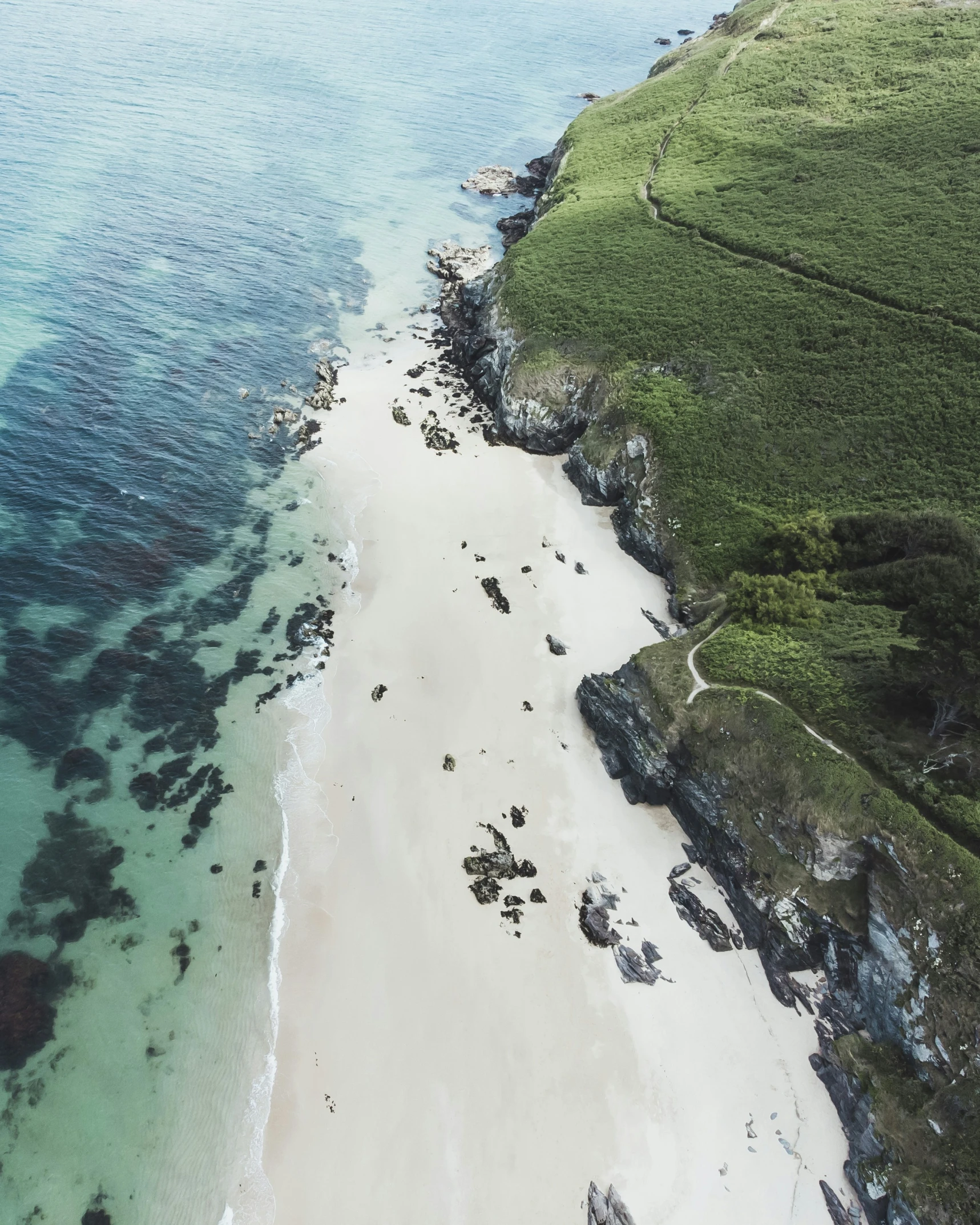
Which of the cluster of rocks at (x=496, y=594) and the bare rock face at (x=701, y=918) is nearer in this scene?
the bare rock face at (x=701, y=918)

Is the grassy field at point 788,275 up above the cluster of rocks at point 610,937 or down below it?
above

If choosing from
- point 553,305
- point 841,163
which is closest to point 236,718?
point 553,305

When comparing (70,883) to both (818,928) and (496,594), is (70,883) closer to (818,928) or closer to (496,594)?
(496,594)

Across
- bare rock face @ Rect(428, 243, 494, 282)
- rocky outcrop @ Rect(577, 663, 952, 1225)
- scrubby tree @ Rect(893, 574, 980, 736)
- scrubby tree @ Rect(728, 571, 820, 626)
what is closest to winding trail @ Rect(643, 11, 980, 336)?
bare rock face @ Rect(428, 243, 494, 282)

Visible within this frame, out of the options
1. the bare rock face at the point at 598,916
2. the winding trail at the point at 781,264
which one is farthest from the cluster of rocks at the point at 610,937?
the winding trail at the point at 781,264

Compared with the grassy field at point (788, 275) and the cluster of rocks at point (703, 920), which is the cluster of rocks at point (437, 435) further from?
the cluster of rocks at point (703, 920)
